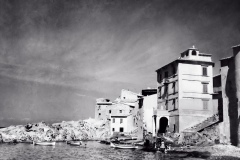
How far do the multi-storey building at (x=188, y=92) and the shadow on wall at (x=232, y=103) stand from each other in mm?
8489

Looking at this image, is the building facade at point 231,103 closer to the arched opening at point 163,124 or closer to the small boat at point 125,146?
the arched opening at point 163,124

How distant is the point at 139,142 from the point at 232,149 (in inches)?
869

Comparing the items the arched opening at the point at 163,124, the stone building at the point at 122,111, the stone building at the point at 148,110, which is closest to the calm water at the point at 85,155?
the arched opening at the point at 163,124

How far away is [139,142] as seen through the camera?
50.3 m

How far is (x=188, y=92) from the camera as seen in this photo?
1711 inches

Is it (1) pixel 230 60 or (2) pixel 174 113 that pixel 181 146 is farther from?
(1) pixel 230 60

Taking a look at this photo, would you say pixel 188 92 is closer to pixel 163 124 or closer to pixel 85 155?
pixel 163 124

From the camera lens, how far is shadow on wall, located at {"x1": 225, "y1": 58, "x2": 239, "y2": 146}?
3291 cm

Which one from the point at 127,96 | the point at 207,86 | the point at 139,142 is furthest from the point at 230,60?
the point at 127,96

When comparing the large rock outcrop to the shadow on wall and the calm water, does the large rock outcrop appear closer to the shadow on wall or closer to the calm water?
the calm water

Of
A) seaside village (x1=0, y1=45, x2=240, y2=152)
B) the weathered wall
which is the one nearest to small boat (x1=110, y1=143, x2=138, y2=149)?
seaside village (x1=0, y1=45, x2=240, y2=152)

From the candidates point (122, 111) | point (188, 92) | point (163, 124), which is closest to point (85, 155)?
point (163, 124)

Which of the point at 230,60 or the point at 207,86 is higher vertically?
the point at 230,60

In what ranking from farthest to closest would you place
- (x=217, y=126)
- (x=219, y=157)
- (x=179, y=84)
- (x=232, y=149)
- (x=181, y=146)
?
(x=179, y=84)
(x=181, y=146)
(x=217, y=126)
(x=232, y=149)
(x=219, y=157)
